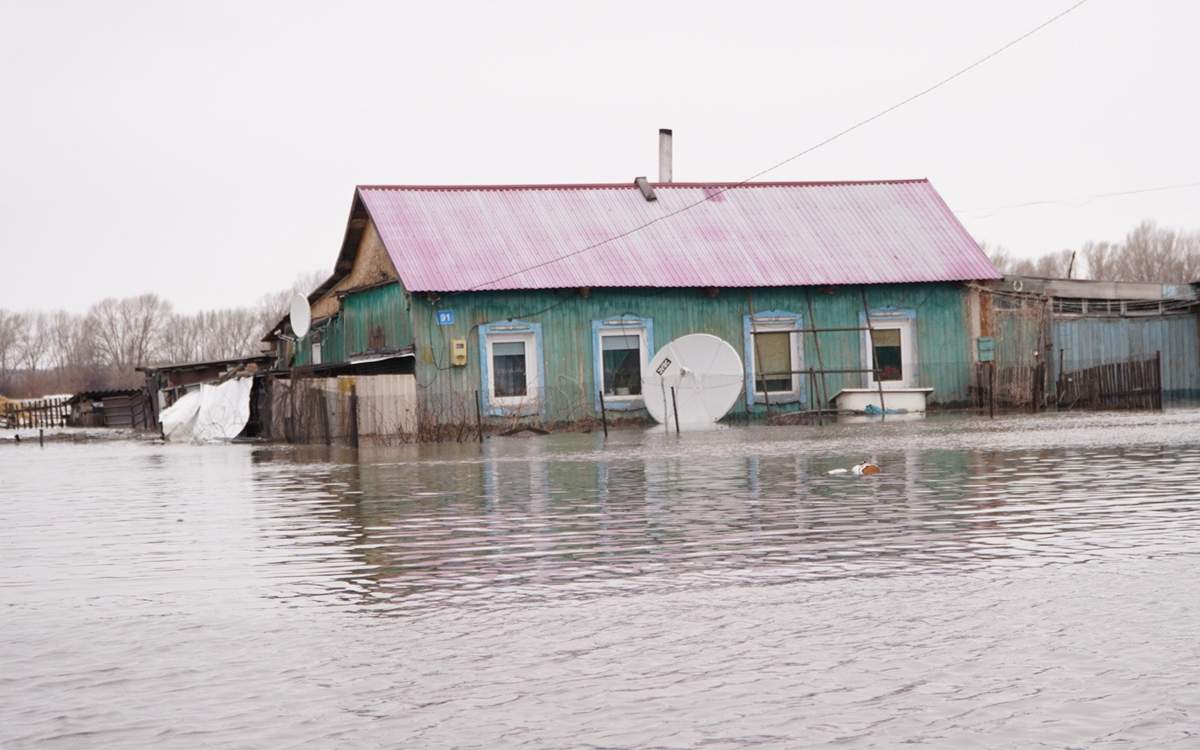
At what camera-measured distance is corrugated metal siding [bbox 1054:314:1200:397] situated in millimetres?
41156

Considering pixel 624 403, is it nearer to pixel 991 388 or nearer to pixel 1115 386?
pixel 991 388

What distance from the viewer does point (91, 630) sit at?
7.57 metres

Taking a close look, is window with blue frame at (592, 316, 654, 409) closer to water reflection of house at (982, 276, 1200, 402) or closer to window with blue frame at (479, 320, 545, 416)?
window with blue frame at (479, 320, 545, 416)

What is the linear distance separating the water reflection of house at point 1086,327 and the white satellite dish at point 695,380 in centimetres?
857

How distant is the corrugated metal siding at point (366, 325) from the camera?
1492 inches

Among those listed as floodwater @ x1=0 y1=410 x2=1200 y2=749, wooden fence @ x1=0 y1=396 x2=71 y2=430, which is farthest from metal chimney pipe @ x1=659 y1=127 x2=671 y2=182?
wooden fence @ x1=0 y1=396 x2=71 y2=430

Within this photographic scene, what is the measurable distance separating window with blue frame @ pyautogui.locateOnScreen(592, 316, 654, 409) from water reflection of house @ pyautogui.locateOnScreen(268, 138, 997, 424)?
35 millimetres

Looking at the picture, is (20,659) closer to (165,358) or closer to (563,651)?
(563,651)

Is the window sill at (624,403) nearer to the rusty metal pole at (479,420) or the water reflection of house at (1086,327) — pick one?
the rusty metal pole at (479,420)

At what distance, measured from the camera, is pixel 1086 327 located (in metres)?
41.5

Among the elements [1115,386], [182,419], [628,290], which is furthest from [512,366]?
[1115,386]

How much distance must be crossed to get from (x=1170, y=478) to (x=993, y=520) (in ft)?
13.3

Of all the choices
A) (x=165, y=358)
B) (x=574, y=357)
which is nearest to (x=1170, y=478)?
(x=574, y=357)

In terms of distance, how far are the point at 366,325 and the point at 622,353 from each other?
7667mm
